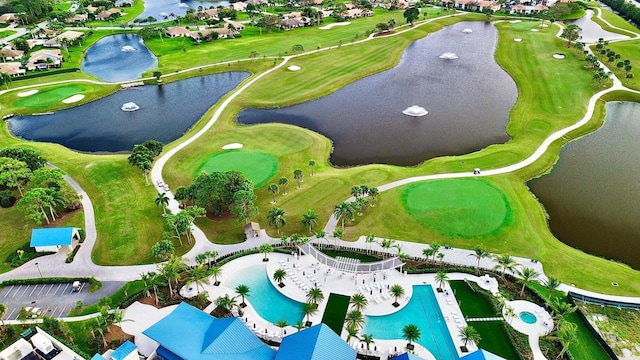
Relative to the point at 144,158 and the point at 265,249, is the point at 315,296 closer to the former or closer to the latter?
the point at 265,249

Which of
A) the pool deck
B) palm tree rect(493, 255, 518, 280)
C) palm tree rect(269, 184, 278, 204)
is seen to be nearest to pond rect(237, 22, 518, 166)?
palm tree rect(269, 184, 278, 204)

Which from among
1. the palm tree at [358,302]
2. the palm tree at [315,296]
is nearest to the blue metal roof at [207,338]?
the palm tree at [315,296]

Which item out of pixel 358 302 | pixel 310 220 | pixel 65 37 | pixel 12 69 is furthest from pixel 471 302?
pixel 65 37

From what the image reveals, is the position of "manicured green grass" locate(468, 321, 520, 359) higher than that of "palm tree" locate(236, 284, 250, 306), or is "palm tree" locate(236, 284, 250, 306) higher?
"palm tree" locate(236, 284, 250, 306)

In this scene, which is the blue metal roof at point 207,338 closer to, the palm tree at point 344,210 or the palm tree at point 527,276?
the palm tree at point 344,210

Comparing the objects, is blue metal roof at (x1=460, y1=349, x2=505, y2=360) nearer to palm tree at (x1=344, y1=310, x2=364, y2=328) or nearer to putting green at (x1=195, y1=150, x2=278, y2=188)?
palm tree at (x1=344, y1=310, x2=364, y2=328)
